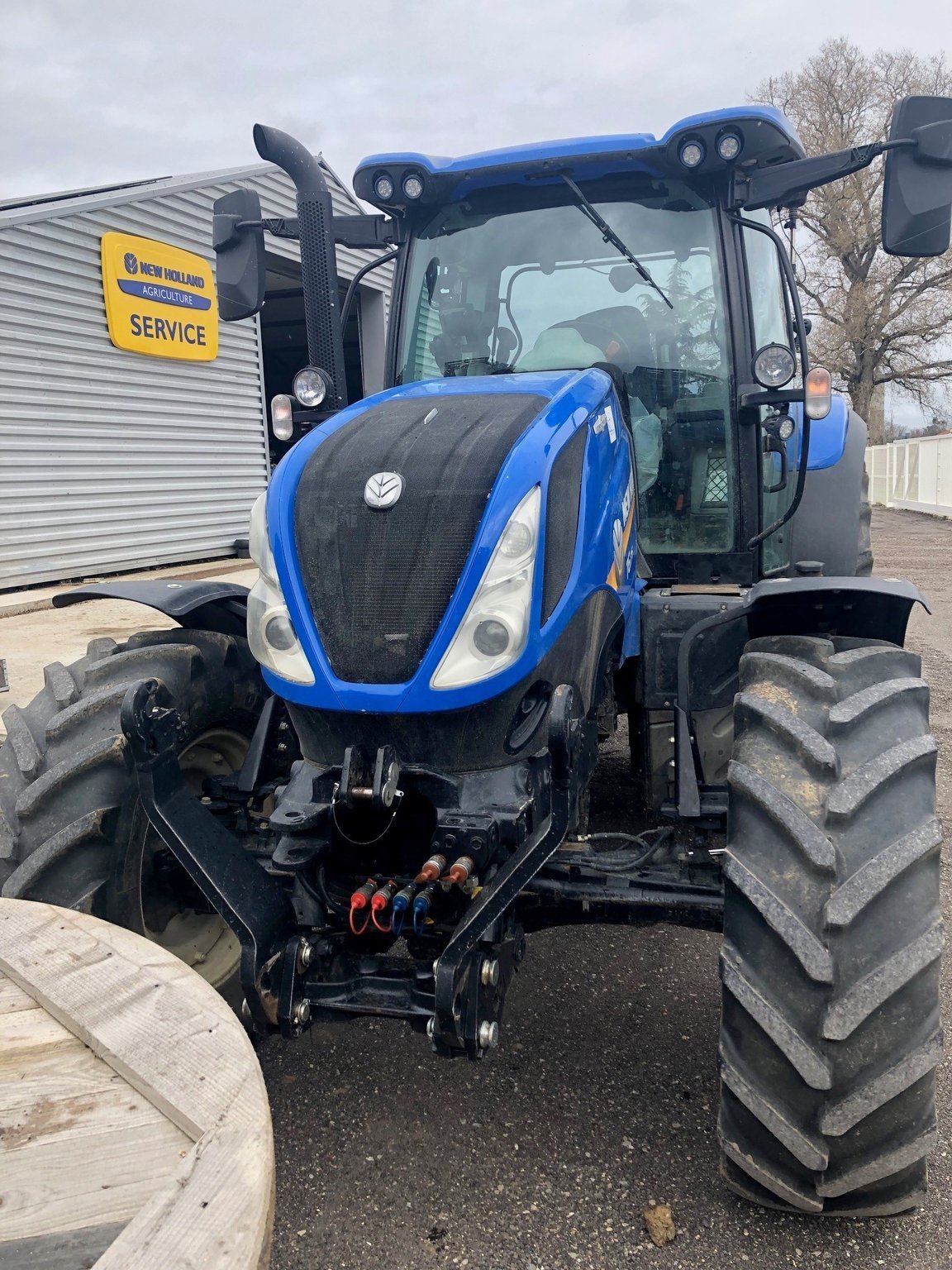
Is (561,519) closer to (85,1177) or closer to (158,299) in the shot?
(85,1177)

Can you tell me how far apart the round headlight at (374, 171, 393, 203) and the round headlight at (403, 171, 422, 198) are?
0.06 meters

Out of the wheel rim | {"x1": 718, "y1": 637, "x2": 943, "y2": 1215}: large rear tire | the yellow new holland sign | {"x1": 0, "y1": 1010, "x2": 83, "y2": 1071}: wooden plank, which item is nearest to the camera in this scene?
{"x1": 0, "y1": 1010, "x2": 83, "y2": 1071}: wooden plank

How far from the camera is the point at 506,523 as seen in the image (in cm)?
238

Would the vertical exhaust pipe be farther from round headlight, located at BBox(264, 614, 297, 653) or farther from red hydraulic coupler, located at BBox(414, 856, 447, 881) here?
red hydraulic coupler, located at BBox(414, 856, 447, 881)

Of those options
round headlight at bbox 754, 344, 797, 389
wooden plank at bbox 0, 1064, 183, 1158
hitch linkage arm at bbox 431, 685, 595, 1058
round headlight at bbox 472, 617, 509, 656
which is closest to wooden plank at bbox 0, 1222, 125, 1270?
wooden plank at bbox 0, 1064, 183, 1158

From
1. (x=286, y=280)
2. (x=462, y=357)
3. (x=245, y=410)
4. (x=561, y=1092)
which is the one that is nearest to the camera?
(x=561, y=1092)

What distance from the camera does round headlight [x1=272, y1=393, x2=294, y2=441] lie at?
11.1ft

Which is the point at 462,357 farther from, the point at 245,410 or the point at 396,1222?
the point at 245,410

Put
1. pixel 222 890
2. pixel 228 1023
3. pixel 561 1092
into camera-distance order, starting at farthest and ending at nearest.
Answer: pixel 561 1092, pixel 222 890, pixel 228 1023

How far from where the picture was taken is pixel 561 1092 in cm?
280

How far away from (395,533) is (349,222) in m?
1.84

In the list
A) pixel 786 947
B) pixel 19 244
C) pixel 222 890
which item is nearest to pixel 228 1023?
pixel 222 890

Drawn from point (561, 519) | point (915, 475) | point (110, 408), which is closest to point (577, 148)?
point (561, 519)

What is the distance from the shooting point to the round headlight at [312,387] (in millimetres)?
3365
